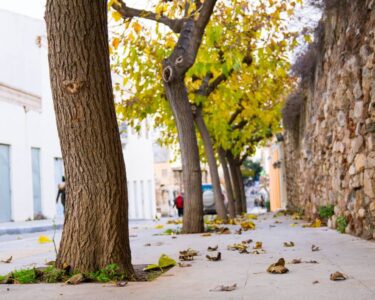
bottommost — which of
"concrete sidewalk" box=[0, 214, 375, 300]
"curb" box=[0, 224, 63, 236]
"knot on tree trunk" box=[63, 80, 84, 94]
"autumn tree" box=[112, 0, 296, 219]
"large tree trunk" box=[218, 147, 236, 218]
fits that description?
"curb" box=[0, 224, 63, 236]

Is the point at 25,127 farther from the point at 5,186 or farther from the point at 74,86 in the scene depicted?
the point at 74,86

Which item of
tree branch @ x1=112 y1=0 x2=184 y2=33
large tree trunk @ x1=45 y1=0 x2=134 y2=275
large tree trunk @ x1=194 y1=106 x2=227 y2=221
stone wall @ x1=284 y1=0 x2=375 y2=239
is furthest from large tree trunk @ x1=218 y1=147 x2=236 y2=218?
large tree trunk @ x1=45 y1=0 x2=134 y2=275

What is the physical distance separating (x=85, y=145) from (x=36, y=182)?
2397cm

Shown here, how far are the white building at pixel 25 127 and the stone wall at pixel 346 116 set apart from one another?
1520cm

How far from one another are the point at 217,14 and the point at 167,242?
256 inches

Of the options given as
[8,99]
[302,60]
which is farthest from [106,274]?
[8,99]

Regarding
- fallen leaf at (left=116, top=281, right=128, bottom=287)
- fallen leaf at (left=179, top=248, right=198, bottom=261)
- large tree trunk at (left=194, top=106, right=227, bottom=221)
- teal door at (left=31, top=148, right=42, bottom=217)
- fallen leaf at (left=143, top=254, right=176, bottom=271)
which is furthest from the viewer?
teal door at (left=31, top=148, right=42, bottom=217)

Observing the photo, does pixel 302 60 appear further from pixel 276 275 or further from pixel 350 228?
pixel 276 275

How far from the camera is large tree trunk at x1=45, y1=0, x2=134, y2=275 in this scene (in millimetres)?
5398

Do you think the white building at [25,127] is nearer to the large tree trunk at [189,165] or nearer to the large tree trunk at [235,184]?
the large tree trunk at [235,184]

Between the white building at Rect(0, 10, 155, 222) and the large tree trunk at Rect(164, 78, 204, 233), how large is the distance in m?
14.8

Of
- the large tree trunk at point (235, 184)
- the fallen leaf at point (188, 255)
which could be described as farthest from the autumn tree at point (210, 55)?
the large tree trunk at point (235, 184)

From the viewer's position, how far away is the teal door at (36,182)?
28.4m

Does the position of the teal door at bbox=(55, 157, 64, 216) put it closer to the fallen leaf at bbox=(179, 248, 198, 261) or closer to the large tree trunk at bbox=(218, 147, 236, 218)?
the large tree trunk at bbox=(218, 147, 236, 218)
